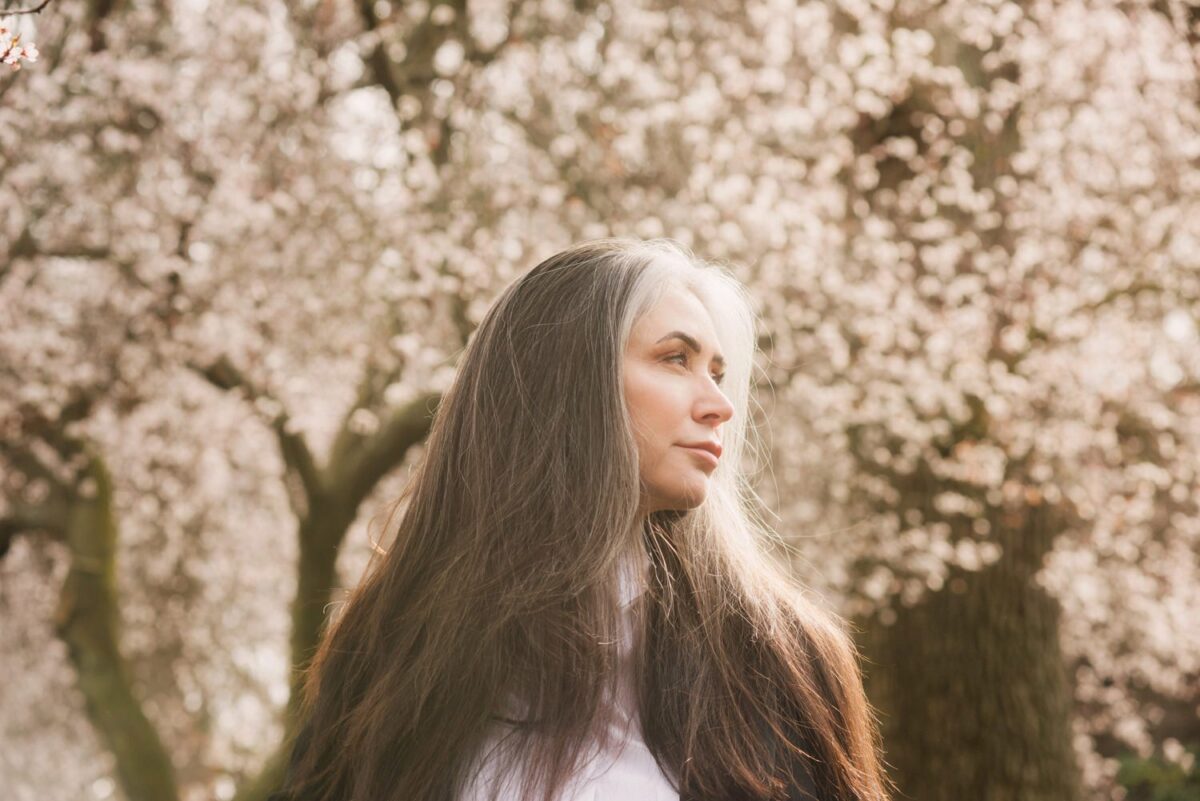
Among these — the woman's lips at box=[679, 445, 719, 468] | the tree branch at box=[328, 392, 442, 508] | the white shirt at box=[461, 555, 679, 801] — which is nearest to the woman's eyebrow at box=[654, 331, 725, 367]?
the woman's lips at box=[679, 445, 719, 468]

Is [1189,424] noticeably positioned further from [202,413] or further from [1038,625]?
[202,413]

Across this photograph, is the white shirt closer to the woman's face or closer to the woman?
the woman

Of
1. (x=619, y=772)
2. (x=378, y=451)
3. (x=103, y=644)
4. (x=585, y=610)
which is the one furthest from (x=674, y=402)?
(x=103, y=644)

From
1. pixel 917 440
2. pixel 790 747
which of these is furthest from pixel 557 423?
pixel 917 440

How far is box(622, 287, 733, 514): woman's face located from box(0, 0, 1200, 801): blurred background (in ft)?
17.0

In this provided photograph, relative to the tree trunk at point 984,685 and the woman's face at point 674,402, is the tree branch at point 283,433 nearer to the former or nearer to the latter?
the tree trunk at point 984,685

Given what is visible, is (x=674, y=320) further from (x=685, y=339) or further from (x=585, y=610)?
(x=585, y=610)

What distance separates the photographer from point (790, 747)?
7.95 ft

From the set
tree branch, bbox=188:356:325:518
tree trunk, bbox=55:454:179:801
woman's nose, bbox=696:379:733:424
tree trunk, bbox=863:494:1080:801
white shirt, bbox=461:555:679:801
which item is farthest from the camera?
tree trunk, bbox=55:454:179:801

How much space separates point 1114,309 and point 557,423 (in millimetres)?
6907

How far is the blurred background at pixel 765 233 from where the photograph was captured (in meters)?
8.00

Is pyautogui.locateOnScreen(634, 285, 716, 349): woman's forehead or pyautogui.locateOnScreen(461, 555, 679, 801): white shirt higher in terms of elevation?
pyautogui.locateOnScreen(634, 285, 716, 349): woman's forehead

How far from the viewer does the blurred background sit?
800cm

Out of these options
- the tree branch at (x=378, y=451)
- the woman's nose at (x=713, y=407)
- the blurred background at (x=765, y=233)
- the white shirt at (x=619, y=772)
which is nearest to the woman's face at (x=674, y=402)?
the woman's nose at (x=713, y=407)
